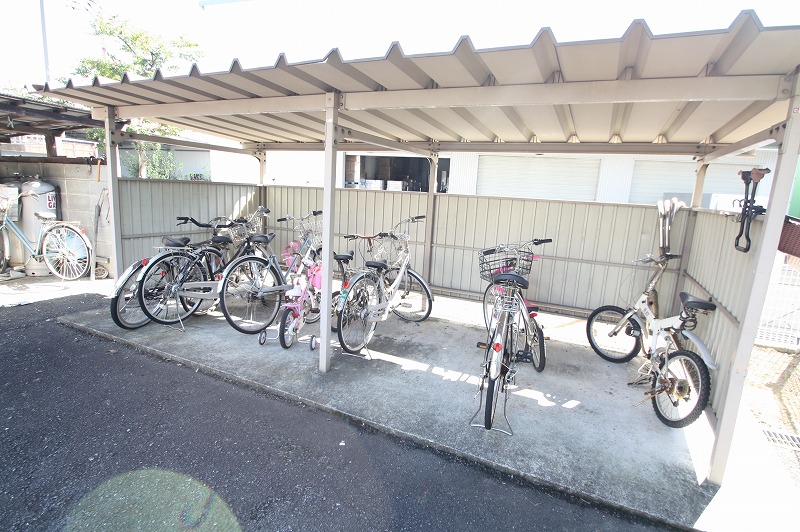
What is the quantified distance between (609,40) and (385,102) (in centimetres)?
149

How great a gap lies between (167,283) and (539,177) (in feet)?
25.8

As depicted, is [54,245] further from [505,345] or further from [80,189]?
[505,345]

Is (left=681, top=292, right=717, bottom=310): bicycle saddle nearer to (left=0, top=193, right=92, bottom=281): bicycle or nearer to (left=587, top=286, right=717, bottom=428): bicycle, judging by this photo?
(left=587, top=286, right=717, bottom=428): bicycle

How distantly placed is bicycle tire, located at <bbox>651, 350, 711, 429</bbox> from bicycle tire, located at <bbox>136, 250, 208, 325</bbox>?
419cm

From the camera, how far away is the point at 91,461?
2.15m

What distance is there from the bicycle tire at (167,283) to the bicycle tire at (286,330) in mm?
1210

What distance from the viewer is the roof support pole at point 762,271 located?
1813mm

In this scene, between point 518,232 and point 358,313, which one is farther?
point 518,232

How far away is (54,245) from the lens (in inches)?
229

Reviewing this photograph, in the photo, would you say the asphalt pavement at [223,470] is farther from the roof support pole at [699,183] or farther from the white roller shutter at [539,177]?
the white roller shutter at [539,177]

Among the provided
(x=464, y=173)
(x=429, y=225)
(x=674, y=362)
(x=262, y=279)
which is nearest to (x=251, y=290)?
(x=262, y=279)

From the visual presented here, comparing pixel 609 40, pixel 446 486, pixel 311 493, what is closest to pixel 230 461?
pixel 311 493

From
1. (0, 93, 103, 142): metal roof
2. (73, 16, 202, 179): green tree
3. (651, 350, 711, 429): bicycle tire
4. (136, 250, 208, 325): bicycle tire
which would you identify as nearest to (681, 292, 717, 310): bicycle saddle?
(651, 350, 711, 429): bicycle tire

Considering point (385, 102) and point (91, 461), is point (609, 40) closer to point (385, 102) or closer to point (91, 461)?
point (385, 102)
